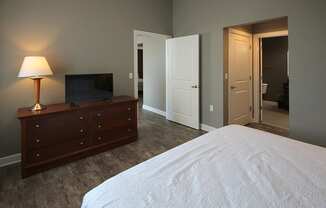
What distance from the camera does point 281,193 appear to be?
3.57ft

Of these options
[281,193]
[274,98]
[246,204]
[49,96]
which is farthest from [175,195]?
[274,98]

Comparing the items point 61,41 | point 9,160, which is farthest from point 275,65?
point 9,160

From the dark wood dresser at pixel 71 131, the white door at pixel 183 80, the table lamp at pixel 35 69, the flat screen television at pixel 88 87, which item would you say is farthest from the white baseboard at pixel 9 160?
the white door at pixel 183 80

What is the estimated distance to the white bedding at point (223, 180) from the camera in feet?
3.38

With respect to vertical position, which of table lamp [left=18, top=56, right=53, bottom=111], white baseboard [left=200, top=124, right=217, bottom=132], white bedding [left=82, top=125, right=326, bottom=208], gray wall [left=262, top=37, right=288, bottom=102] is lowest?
white baseboard [left=200, top=124, right=217, bottom=132]

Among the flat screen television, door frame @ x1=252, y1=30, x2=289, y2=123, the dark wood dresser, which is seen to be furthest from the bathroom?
the flat screen television

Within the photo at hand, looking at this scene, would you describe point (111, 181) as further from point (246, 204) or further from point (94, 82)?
point (94, 82)

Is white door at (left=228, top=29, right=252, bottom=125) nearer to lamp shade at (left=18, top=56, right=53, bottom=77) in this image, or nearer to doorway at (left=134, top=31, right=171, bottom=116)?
doorway at (left=134, top=31, right=171, bottom=116)

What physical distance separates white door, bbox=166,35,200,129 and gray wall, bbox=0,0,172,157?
0.78m

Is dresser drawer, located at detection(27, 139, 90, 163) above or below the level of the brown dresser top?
below

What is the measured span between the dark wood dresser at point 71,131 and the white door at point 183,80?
1.40 m

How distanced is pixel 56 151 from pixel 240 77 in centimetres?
364

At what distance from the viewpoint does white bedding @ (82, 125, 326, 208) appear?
103cm

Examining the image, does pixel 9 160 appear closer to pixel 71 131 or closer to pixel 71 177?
pixel 71 131
